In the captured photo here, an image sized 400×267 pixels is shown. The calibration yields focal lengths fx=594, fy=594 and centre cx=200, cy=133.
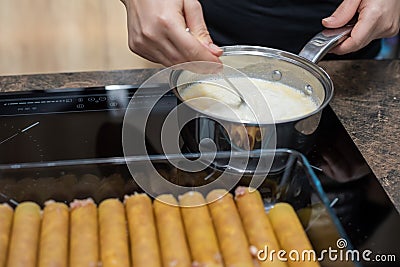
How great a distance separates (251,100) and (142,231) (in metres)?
0.28

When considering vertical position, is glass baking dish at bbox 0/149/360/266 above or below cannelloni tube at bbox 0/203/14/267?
above

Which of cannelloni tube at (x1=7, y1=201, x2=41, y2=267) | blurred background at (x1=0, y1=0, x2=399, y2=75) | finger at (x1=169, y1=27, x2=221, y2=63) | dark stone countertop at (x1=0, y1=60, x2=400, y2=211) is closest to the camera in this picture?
cannelloni tube at (x1=7, y1=201, x2=41, y2=267)

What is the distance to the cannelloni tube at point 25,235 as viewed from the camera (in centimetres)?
79

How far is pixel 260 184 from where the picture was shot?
3.00 ft

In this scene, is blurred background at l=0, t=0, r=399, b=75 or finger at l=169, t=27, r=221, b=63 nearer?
finger at l=169, t=27, r=221, b=63

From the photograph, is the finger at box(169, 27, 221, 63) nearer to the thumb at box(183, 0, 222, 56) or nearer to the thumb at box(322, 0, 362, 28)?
the thumb at box(183, 0, 222, 56)

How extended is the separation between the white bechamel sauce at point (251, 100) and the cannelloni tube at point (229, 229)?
4.9 inches

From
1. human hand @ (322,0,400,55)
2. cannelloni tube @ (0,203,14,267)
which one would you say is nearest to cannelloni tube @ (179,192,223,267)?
cannelloni tube @ (0,203,14,267)

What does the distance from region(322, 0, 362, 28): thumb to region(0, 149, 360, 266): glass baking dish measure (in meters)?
0.28

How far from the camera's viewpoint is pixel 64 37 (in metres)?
2.27

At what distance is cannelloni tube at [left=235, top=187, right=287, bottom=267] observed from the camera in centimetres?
82

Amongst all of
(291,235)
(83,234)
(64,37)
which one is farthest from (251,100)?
(64,37)

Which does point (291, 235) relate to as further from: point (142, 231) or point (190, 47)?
point (190, 47)

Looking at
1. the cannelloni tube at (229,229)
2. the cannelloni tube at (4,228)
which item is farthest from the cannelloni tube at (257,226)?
the cannelloni tube at (4,228)
